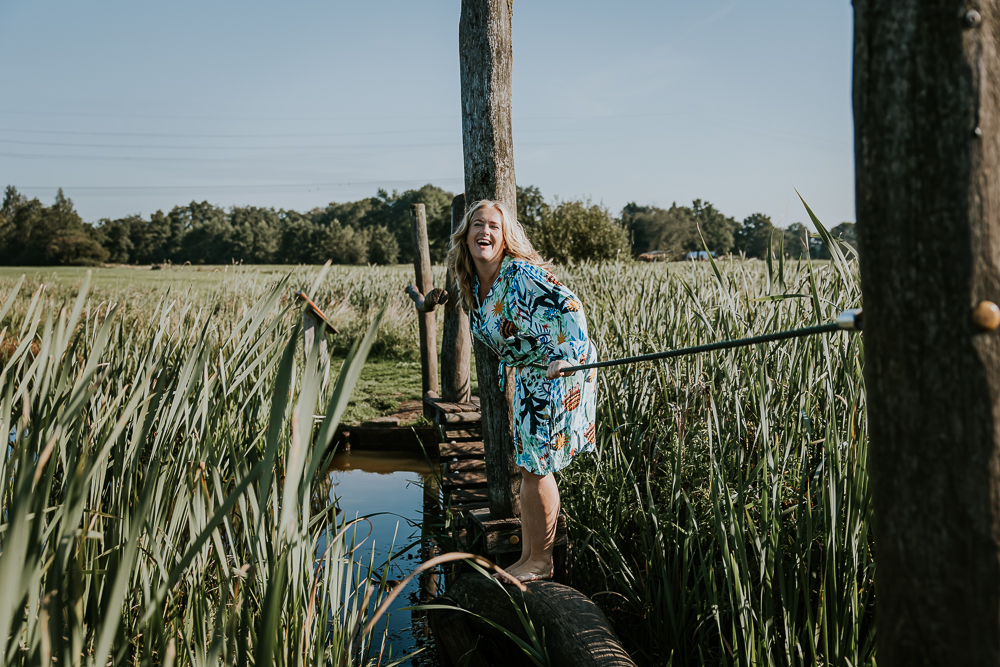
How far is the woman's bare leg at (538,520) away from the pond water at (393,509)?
65 centimetres

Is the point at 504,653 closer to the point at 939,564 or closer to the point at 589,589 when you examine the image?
the point at 589,589

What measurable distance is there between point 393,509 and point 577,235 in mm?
15682

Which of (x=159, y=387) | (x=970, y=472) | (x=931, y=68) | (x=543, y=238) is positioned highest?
(x=543, y=238)

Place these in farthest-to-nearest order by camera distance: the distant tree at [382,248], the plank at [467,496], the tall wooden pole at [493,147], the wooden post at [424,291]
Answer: the distant tree at [382,248] → the wooden post at [424,291] → the plank at [467,496] → the tall wooden pole at [493,147]

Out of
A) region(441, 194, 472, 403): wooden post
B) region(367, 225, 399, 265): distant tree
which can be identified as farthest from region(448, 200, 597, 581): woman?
region(367, 225, 399, 265): distant tree

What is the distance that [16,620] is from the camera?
894 millimetres

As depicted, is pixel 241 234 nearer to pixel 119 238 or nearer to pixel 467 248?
pixel 119 238

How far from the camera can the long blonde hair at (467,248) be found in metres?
2.49

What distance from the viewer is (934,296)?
81 cm

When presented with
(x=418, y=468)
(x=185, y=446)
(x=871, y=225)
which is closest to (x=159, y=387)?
(x=185, y=446)

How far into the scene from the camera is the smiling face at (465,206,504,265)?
2.47m

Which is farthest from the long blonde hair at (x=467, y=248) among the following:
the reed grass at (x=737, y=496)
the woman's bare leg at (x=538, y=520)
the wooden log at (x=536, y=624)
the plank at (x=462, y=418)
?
the plank at (x=462, y=418)

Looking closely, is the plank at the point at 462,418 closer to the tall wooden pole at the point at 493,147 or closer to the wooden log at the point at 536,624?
the tall wooden pole at the point at 493,147

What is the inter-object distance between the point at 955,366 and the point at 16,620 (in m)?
1.33
